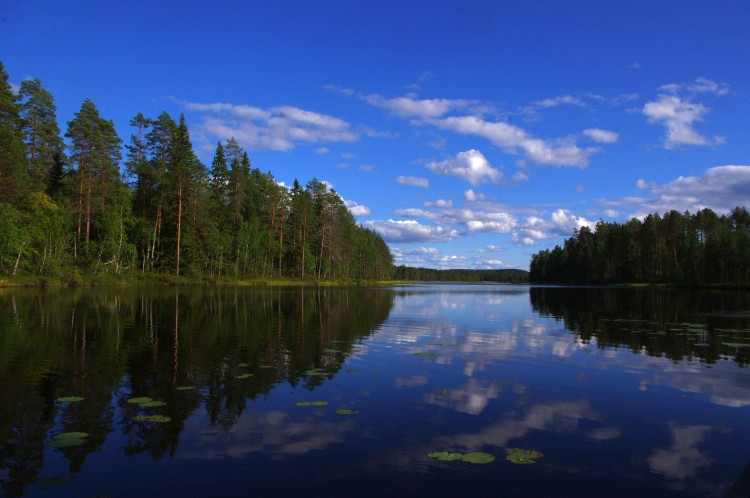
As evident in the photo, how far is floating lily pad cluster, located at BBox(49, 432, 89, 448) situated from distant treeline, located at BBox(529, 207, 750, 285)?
127 metres

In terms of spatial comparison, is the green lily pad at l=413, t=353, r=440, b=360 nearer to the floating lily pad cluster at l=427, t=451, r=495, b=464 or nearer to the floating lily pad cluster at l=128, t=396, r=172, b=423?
the floating lily pad cluster at l=427, t=451, r=495, b=464

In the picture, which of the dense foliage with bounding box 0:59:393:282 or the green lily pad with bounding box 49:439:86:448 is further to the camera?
the dense foliage with bounding box 0:59:393:282

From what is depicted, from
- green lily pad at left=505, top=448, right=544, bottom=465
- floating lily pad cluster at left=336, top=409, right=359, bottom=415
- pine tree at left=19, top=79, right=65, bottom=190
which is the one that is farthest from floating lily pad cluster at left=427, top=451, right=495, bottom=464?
pine tree at left=19, top=79, right=65, bottom=190

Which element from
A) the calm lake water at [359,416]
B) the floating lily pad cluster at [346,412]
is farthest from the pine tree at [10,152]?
the floating lily pad cluster at [346,412]

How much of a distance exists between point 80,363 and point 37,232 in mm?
48125

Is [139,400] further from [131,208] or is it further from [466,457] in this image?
[131,208]

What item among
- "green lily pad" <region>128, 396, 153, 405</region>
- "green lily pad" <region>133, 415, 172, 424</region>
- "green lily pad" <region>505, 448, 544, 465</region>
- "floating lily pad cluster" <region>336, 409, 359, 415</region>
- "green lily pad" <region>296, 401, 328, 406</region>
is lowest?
"green lily pad" <region>505, 448, 544, 465</region>

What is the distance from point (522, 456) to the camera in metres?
7.95

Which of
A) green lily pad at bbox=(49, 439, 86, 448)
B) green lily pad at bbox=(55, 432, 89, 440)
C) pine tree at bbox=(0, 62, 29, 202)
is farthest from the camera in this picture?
pine tree at bbox=(0, 62, 29, 202)

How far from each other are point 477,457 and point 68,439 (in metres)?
7.12

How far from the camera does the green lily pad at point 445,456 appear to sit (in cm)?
777

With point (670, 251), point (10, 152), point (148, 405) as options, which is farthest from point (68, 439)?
point (670, 251)

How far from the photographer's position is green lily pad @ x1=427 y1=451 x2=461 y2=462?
7773 mm

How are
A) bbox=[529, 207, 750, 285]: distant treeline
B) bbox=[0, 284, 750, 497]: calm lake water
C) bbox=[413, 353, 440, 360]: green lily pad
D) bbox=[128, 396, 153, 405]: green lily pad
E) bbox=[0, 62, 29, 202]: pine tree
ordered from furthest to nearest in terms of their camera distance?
bbox=[529, 207, 750, 285]: distant treeline, bbox=[0, 62, 29, 202]: pine tree, bbox=[413, 353, 440, 360]: green lily pad, bbox=[128, 396, 153, 405]: green lily pad, bbox=[0, 284, 750, 497]: calm lake water
